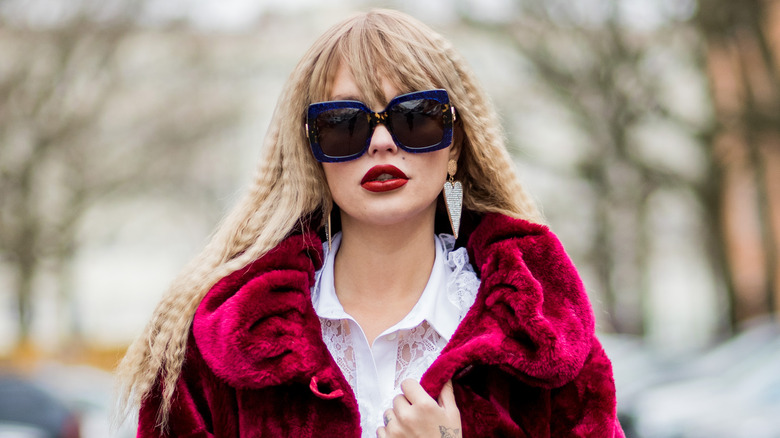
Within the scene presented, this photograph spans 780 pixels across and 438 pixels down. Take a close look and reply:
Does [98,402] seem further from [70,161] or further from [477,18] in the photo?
[477,18]

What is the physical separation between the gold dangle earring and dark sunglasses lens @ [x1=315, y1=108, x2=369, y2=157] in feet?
1.14

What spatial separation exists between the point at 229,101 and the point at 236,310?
1678cm

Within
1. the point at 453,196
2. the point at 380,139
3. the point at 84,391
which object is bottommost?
the point at 84,391

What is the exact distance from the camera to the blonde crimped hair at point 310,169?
7.44 ft

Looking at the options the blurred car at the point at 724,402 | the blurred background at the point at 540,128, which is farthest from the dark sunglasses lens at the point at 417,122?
the blurred background at the point at 540,128

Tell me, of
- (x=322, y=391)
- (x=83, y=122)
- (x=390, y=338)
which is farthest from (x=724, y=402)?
(x=83, y=122)

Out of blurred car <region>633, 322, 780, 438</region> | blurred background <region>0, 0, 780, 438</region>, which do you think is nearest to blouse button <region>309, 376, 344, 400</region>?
blurred car <region>633, 322, 780, 438</region>

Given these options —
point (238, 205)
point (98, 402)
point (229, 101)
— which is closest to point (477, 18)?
point (229, 101)

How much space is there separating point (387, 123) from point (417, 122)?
0.27ft

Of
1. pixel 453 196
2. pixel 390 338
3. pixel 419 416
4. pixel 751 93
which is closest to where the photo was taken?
pixel 419 416

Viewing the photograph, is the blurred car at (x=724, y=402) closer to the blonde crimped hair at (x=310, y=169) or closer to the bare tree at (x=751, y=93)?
the blonde crimped hair at (x=310, y=169)

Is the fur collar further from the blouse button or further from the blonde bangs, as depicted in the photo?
the blonde bangs

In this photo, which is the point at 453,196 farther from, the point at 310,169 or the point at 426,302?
the point at 310,169

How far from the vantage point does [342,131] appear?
7.34 feet
